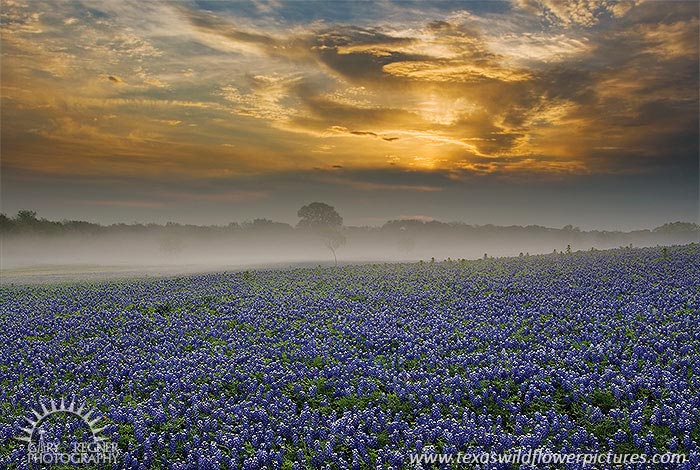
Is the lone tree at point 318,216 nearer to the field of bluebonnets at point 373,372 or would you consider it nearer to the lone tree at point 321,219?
the lone tree at point 321,219

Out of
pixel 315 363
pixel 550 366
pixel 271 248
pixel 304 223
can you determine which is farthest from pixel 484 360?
pixel 271 248

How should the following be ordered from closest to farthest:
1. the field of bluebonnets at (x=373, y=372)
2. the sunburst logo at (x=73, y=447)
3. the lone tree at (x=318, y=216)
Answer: the field of bluebonnets at (x=373, y=372), the sunburst logo at (x=73, y=447), the lone tree at (x=318, y=216)

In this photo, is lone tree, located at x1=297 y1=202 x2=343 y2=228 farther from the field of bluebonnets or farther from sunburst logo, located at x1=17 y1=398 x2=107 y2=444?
sunburst logo, located at x1=17 y1=398 x2=107 y2=444

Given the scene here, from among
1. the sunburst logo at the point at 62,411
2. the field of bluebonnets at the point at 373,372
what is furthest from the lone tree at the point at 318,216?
the sunburst logo at the point at 62,411

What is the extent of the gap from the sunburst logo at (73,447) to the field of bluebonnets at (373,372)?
0.18 metres

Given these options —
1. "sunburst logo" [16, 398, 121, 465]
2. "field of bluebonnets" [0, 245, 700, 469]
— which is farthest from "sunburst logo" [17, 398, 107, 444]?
"field of bluebonnets" [0, 245, 700, 469]

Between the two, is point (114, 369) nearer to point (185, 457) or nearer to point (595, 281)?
point (185, 457)

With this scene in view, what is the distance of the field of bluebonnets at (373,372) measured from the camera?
770 cm

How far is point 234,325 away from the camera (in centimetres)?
1501

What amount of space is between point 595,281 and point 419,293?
20.9 ft

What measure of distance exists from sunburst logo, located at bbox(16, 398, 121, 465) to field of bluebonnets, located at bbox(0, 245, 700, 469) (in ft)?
0.58

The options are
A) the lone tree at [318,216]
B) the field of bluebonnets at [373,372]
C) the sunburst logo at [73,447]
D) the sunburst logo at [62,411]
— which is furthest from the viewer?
the lone tree at [318,216]

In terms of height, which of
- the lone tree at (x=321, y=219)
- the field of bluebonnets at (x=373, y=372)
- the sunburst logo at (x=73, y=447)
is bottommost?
the sunburst logo at (x=73, y=447)

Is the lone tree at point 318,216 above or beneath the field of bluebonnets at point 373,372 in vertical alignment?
above
